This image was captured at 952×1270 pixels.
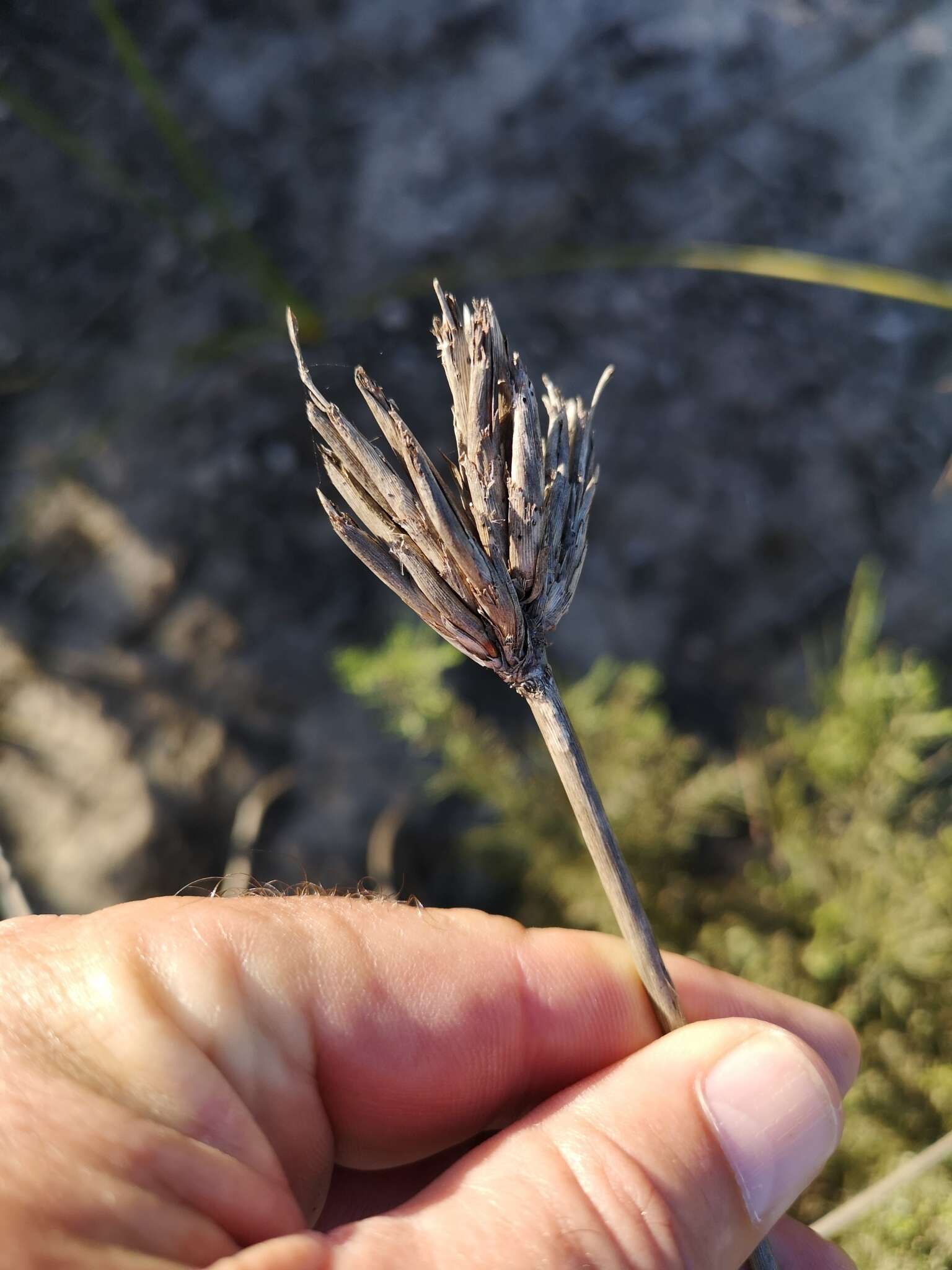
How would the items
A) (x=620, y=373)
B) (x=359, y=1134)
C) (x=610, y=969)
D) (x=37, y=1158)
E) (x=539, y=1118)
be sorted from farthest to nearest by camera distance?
(x=620, y=373) → (x=610, y=969) → (x=359, y=1134) → (x=539, y=1118) → (x=37, y=1158)

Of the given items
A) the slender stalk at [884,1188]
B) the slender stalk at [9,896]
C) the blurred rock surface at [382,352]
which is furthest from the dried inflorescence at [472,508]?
the blurred rock surface at [382,352]

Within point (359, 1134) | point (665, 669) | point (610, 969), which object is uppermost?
point (665, 669)

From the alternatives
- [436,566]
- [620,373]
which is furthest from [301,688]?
[436,566]

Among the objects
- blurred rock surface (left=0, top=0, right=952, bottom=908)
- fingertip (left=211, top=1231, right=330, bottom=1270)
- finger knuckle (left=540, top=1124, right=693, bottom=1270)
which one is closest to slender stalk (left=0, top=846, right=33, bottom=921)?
blurred rock surface (left=0, top=0, right=952, bottom=908)

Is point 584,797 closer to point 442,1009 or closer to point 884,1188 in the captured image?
point 442,1009

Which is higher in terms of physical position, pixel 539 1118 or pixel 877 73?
pixel 877 73

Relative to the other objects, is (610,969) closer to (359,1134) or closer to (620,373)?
(359,1134)

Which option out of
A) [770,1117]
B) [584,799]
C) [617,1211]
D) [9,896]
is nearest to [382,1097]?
[617,1211]
